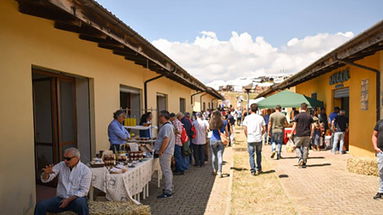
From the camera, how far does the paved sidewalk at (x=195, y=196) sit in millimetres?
5102

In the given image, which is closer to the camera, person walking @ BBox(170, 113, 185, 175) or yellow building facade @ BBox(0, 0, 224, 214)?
yellow building facade @ BBox(0, 0, 224, 214)

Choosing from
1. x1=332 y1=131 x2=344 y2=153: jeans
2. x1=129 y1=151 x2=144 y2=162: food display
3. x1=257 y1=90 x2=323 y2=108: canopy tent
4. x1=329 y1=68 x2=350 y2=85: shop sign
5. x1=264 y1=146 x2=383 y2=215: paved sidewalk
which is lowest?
x1=264 y1=146 x2=383 y2=215: paved sidewalk

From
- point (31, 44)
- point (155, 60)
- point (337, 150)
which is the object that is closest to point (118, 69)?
point (155, 60)

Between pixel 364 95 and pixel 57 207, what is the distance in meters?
8.83

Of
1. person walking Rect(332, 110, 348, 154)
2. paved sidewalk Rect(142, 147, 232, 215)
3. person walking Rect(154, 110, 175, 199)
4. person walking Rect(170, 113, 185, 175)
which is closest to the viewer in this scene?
paved sidewalk Rect(142, 147, 232, 215)

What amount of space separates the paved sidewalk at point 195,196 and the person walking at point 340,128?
497 centimetres

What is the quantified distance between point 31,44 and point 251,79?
941 inches

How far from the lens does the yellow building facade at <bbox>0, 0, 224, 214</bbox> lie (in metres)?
3.89

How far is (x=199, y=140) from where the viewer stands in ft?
28.4

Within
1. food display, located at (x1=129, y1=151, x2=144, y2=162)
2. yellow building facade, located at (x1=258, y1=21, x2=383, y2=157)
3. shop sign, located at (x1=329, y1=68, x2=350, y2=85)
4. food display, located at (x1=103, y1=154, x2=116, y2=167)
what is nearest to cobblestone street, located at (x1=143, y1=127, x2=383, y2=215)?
food display, located at (x1=129, y1=151, x2=144, y2=162)

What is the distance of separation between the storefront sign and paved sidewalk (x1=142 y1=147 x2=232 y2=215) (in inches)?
194

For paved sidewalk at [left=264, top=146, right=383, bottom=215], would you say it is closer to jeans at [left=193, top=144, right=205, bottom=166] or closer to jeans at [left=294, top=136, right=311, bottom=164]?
jeans at [left=294, top=136, right=311, bottom=164]

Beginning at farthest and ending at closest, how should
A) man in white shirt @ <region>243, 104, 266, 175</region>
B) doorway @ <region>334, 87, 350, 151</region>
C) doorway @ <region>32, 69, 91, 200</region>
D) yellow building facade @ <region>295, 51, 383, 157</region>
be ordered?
doorway @ <region>334, 87, 350, 151</region> < yellow building facade @ <region>295, 51, 383, 157</region> < man in white shirt @ <region>243, 104, 266, 175</region> < doorway @ <region>32, 69, 91, 200</region>

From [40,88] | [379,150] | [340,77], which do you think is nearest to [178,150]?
[40,88]
